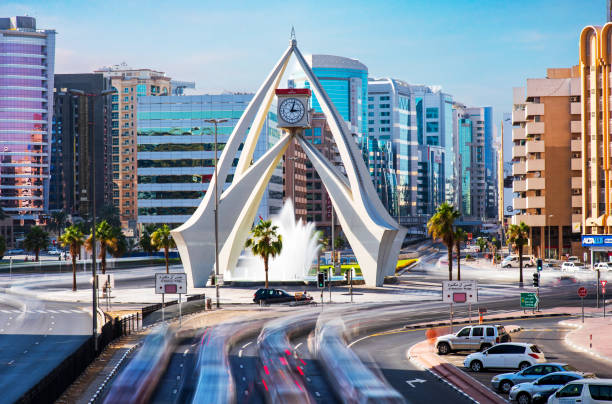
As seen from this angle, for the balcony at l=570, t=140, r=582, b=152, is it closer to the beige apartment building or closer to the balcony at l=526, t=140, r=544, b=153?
the beige apartment building

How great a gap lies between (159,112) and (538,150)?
213ft

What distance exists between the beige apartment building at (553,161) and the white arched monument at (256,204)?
6058 cm

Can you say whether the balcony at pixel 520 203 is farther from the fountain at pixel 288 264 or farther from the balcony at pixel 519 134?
the fountain at pixel 288 264

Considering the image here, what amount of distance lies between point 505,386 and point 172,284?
2345cm

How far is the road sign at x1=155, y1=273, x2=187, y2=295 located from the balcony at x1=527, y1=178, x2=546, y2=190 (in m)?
99.2

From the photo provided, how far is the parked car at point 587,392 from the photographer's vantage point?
23984 millimetres

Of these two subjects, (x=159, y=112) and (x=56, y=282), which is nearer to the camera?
(x=56, y=282)

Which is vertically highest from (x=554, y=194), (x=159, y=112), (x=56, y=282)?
(x=159, y=112)

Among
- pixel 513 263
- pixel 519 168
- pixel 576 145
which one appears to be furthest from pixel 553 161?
pixel 513 263

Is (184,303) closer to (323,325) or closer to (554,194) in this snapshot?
(323,325)

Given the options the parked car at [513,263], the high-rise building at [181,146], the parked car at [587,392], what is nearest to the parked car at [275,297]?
the parked car at [587,392]

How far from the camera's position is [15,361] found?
37875mm

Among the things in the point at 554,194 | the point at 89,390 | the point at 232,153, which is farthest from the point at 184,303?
the point at 554,194

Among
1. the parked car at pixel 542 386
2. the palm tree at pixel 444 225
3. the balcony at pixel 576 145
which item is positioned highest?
the balcony at pixel 576 145
